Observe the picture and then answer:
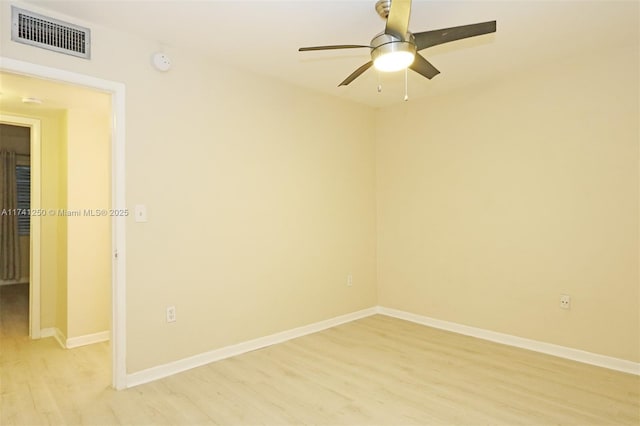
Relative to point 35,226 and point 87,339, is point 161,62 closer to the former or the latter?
point 35,226

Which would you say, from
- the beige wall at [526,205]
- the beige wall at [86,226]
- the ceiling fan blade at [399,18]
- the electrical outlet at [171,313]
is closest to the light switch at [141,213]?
the electrical outlet at [171,313]

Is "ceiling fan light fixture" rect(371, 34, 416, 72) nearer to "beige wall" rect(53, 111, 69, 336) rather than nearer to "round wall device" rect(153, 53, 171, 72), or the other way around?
"round wall device" rect(153, 53, 171, 72)

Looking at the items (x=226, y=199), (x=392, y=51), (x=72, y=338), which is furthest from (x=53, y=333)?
(x=392, y=51)

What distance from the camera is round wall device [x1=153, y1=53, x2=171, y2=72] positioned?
2.77 meters

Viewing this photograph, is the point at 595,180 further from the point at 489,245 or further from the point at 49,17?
the point at 49,17

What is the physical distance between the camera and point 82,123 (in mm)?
3637

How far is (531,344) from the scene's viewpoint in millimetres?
3365

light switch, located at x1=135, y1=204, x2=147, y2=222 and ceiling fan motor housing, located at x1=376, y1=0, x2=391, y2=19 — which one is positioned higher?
ceiling fan motor housing, located at x1=376, y1=0, x2=391, y2=19

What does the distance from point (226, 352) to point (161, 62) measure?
2.30 metres

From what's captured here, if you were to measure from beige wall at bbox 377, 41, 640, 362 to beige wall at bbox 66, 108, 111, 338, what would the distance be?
2.99 m

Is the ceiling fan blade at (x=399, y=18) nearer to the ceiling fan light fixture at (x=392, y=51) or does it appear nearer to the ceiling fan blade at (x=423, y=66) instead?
the ceiling fan light fixture at (x=392, y=51)

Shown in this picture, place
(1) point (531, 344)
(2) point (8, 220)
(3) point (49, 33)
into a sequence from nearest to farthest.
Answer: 1. (3) point (49, 33)
2. (1) point (531, 344)
3. (2) point (8, 220)

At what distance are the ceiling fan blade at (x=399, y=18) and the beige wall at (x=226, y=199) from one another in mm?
1709

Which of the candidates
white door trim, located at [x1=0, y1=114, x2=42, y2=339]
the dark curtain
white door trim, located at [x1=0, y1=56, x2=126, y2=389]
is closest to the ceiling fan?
white door trim, located at [x1=0, y1=56, x2=126, y2=389]
